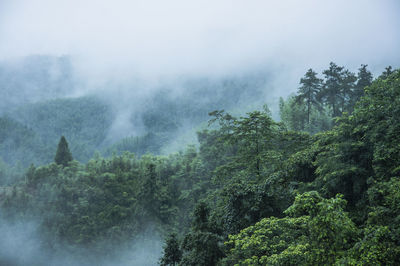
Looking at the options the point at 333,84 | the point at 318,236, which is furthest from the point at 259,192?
the point at 333,84

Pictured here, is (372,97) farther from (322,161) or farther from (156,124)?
(156,124)

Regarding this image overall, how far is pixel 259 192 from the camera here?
15.7 metres

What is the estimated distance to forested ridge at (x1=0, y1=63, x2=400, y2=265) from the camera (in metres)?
9.34

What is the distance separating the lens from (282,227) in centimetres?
1135

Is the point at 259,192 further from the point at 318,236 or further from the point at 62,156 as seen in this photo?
the point at 62,156

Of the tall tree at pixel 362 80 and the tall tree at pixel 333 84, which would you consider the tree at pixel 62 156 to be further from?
the tall tree at pixel 362 80

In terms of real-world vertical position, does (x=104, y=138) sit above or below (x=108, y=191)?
above

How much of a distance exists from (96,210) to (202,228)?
1533 inches

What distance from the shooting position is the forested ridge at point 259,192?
30.7 ft

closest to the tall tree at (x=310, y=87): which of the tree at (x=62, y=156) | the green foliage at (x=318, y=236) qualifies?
the green foliage at (x=318, y=236)

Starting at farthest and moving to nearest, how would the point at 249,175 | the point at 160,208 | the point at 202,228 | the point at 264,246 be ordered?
the point at 160,208 → the point at 249,175 → the point at 202,228 → the point at 264,246

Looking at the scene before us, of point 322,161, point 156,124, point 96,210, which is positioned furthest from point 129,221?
point 156,124

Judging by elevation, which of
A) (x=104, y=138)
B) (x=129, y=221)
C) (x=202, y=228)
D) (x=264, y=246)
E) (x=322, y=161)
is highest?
(x=104, y=138)

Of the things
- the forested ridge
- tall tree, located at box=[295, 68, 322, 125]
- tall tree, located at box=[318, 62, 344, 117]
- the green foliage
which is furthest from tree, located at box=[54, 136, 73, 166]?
the green foliage
